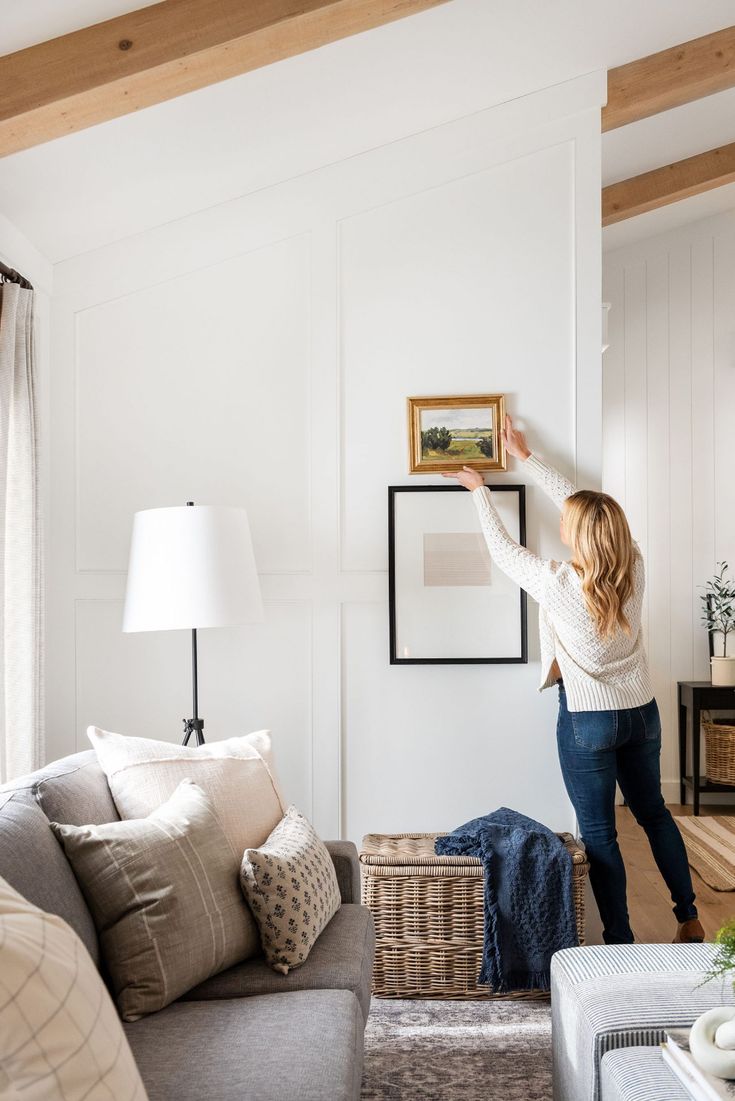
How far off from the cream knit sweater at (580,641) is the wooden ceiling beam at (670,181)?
8.62ft

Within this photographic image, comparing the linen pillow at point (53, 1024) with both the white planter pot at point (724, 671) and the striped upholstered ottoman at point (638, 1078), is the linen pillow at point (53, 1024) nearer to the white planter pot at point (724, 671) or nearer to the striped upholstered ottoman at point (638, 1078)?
the striped upholstered ottoman at point (638, 1078)

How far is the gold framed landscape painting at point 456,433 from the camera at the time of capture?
10.8 feet

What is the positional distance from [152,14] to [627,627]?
218 centimetres

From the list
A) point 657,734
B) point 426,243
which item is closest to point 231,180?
point 426,243

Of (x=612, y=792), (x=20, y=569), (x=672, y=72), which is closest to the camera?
(x=20, y=569)

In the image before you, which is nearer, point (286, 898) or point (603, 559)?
point (286, 898)

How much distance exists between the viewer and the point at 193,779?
221cm

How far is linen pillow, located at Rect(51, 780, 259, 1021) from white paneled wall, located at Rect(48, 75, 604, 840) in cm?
139

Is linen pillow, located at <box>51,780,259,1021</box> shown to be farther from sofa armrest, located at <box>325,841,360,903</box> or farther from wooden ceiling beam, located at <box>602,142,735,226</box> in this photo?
wooden ceiling beam, located at <box>602,142,735,226</box>

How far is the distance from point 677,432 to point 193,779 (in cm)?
432

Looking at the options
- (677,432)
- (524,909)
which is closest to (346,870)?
(524,909)

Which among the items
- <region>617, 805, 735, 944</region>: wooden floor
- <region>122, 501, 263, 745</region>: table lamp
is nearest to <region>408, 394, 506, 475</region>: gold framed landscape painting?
<region>122, 501, 263, 745</region>: table lamp

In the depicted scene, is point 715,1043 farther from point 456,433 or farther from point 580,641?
point 456,433

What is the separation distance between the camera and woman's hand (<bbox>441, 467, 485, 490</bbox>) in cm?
319
